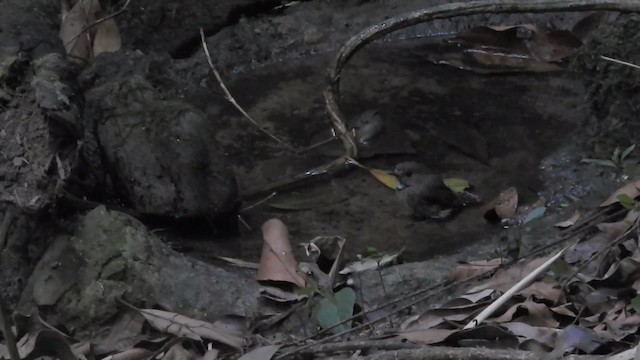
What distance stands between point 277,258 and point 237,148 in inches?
54.9

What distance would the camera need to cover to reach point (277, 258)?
3.36 m

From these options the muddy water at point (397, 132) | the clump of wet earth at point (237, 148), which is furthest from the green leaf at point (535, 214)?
the muddy water at point (397, 132)

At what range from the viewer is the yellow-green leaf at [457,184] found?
4102 millimetres

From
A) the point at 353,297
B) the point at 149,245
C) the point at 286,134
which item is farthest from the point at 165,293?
the point at 286,134

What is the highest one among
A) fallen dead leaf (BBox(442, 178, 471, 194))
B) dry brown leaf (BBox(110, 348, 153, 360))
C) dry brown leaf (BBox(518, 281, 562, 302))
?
dry brown leaf (BBox(518, 281, 562, 302))

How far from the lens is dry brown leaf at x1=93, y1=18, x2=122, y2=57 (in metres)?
5.18

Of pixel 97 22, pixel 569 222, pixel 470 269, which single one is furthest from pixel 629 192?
pixel 97 22

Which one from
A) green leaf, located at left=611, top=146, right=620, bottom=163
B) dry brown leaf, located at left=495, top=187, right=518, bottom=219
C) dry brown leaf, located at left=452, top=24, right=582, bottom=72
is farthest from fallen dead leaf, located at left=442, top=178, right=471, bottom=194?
dry brown leaf, located at left=452, top=24, right=582, bottom=72

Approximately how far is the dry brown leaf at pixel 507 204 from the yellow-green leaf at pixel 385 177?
530 mm

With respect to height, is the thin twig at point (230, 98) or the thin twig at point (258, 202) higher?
the thin twig at point (230, 98)

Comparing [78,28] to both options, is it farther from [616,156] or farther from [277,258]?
[616,156]

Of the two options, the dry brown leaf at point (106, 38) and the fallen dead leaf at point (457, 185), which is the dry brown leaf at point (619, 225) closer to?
the fallen dead leaf at point (457, 185)

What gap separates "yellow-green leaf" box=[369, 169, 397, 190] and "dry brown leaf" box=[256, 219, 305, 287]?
2.69 ft

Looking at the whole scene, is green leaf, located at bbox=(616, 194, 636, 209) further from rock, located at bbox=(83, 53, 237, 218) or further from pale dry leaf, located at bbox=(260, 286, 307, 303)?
rock, located at bbox=(83, 53, 237, 218)
